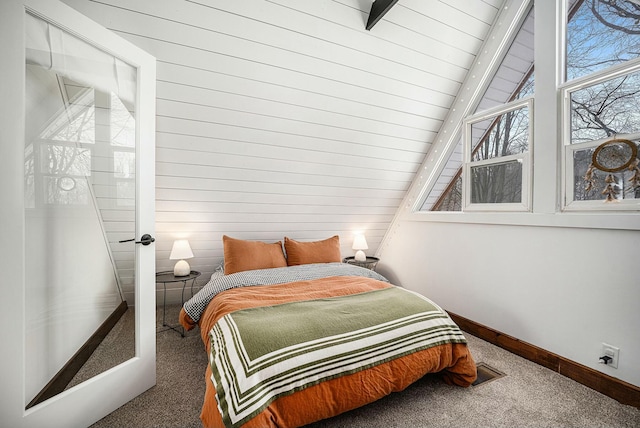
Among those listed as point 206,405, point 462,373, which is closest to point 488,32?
point 462,373

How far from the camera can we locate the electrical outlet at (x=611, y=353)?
1603 millimetres

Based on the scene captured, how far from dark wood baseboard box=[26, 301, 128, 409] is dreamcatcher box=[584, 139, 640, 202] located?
2.90 meters

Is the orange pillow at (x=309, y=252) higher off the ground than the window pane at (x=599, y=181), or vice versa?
the window pane at (x=599, y=181)

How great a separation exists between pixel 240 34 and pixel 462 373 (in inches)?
96.8

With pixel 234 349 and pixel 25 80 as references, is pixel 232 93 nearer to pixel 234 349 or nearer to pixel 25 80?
pixel 25 80

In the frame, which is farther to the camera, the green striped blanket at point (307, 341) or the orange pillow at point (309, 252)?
the orange pillow at point (309, 252)

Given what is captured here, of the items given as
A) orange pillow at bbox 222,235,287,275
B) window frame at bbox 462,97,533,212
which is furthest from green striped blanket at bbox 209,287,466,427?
window frame at bbox 462,97,533,212

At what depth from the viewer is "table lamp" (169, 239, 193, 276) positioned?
2.58 meters

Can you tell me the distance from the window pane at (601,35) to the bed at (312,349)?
1.88 m

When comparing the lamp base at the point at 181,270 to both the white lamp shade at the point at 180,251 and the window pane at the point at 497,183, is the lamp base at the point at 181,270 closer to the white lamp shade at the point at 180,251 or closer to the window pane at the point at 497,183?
the white lamp shade at the point at 180,251

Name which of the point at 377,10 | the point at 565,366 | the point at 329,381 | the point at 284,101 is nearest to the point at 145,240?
the point at 329,381

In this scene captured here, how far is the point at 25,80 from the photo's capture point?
1.13 m

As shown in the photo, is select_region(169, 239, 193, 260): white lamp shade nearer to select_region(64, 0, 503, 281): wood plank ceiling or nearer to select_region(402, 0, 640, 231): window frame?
select_region(64, 0, 503, 281): wood plank ceiling

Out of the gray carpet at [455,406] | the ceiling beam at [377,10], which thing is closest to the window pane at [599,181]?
the gray carpet at [455,406]
